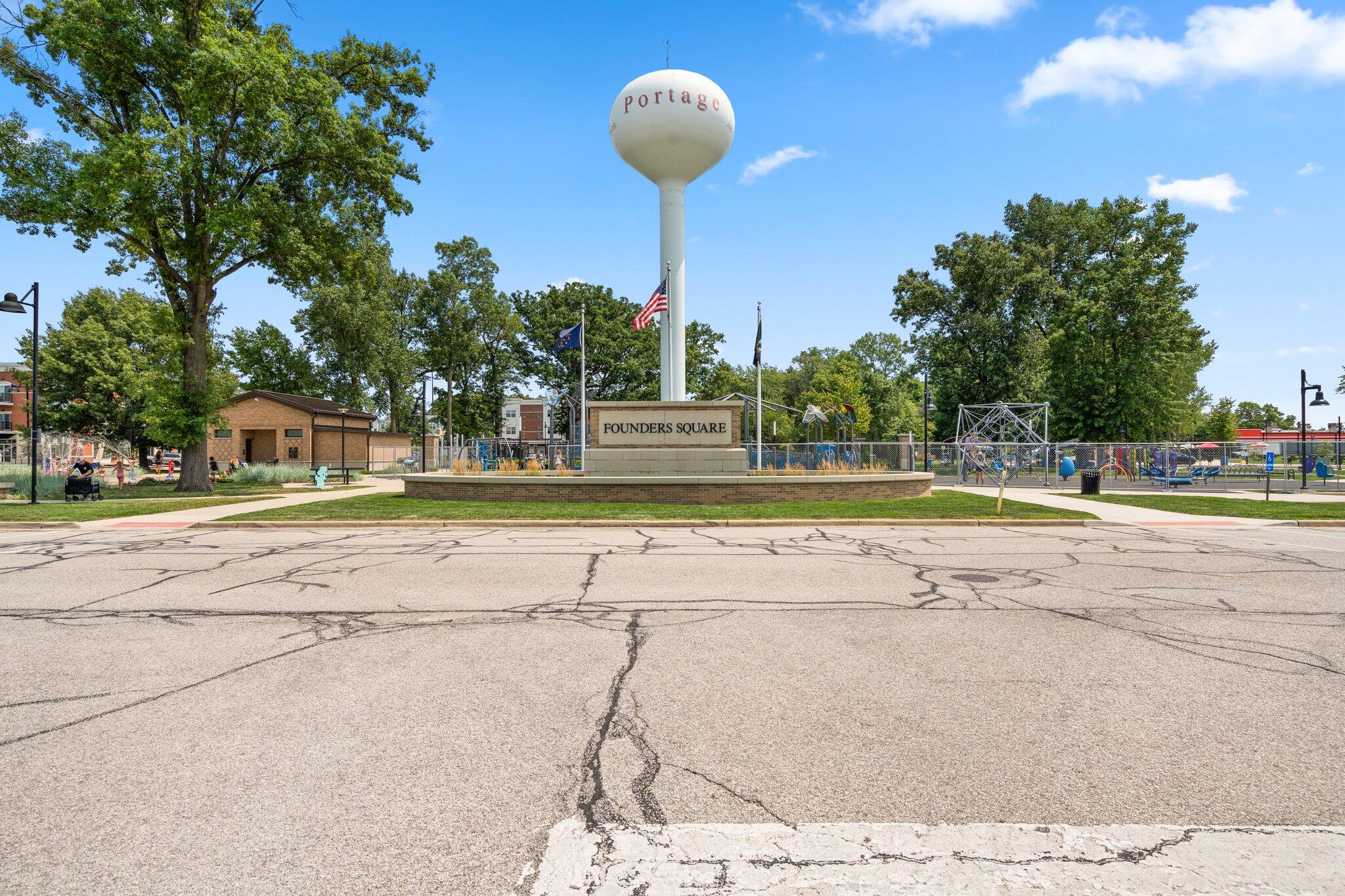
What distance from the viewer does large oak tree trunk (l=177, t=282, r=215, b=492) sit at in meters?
25.6

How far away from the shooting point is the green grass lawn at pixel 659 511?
15734 mm

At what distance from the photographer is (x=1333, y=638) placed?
19.5 ft

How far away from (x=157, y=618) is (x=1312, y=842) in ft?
27.0

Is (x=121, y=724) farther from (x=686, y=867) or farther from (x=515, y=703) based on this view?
(x=686, y=867)

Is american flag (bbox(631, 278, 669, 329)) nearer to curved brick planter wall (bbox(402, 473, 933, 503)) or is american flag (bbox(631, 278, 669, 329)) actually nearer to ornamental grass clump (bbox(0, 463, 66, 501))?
curved brick planter wall (bbox(402, 473, 933, 503))

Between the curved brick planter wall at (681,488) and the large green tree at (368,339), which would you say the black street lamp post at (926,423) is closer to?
the curved brick planter wall at (681,488)

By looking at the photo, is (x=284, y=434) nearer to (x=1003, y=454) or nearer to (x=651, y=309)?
(x=651, y=309)

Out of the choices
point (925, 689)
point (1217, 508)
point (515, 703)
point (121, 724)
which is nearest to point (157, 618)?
point (121, 724)

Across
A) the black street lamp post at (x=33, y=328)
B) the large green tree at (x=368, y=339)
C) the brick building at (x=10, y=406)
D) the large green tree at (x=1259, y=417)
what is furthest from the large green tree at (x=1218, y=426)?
the brick building at (x=10, y=406)

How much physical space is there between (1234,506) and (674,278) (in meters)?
19.2

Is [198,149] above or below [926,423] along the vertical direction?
above

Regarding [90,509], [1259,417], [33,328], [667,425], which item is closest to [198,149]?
[33,328]

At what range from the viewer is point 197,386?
25734mm

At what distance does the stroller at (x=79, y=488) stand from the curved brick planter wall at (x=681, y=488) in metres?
11.1
